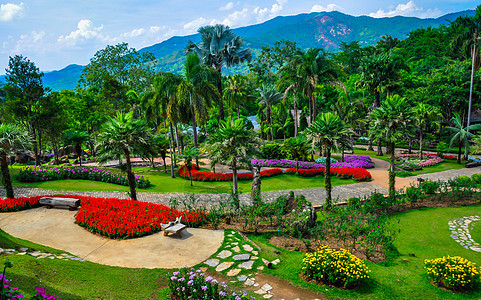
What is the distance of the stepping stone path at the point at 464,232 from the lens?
35.9 ft

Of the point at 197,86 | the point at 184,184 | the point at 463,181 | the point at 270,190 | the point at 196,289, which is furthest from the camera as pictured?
the point at 197,86

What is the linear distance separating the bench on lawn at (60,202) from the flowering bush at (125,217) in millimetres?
380

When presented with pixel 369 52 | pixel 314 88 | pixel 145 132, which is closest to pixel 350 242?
pixel 145 132

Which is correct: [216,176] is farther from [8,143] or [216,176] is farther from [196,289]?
[196,289]

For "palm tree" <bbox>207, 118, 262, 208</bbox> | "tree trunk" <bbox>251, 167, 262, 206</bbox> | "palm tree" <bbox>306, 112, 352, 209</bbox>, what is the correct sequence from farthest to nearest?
"palm tree" <bbox>306, 112, 352, 209</bbox>
"tree trunk" <bbox>251, 167, 262, 206</bbox>
"palm tree" <bbox>207, 118, 262, 208</bbox>

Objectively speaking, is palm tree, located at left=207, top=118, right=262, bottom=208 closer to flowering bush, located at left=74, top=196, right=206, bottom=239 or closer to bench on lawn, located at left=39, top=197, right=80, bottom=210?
flowering bush, located at left=74, top=196, right=206, bottom=239

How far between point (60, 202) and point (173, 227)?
681 cm

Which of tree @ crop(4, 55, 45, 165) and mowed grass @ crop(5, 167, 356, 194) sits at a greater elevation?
tree @ crop(4, 55, 45, 165)

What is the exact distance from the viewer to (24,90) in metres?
27.6

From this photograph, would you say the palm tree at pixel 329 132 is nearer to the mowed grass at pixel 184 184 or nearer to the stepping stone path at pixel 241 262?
the mowed grass at pixel 184 184

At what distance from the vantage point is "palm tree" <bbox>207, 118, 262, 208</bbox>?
13.3m

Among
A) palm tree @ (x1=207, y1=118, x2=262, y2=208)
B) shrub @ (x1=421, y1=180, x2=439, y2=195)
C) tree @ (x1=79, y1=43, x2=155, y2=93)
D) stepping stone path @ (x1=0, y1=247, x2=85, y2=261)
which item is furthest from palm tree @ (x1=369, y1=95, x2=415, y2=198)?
tree @ (x1=79, y1=43, x2=155, y2=93)

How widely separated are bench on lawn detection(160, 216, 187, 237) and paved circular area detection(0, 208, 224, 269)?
238mm

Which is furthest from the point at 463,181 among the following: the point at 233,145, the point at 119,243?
the point at 119,243
